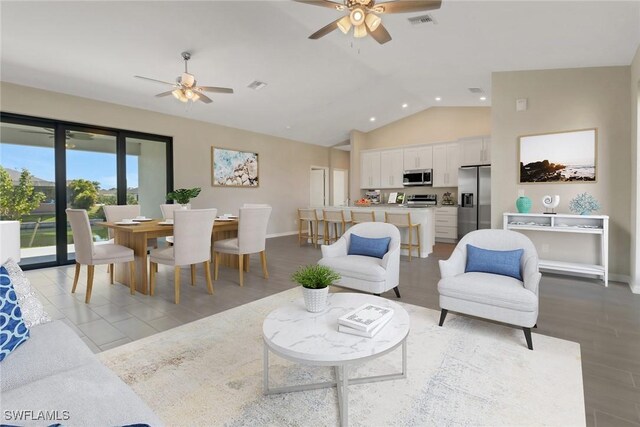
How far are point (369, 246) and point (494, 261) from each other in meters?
1.23

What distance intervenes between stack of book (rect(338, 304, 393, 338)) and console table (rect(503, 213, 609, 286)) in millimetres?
3502

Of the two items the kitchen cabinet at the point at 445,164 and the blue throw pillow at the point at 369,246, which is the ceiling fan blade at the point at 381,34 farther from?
the kitchen cabinet at the point at 445,164

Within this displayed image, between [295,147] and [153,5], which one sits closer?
[153,5]

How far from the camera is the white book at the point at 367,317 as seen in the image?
5.39 feet

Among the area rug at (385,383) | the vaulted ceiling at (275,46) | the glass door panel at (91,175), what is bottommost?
the area rug at (385,383)

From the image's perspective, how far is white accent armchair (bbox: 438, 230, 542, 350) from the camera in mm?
2250

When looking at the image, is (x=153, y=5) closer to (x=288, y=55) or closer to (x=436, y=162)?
(x=288, y=55)

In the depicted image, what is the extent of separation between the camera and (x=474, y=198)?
6.94 meters

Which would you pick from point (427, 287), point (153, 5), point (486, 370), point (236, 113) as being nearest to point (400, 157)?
point (236, 113)

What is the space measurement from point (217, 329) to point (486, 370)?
6.67ft

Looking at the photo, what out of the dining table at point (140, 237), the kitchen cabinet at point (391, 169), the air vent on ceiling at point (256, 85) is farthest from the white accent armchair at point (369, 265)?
the kitchen cabinet at point (391, 169)

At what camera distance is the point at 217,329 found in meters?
2.60

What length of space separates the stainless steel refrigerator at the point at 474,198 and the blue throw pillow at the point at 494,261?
4475 mm

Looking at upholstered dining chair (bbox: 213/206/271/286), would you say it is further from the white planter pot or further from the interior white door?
the interior white door
